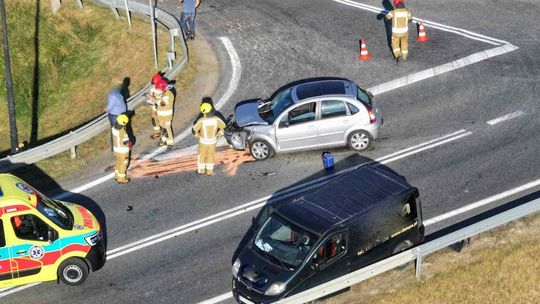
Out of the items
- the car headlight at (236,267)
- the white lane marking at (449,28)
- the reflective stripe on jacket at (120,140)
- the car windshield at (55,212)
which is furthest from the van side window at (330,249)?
the white lane marking at (449,28)

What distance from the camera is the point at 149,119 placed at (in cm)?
2308

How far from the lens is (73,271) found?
16703 mm

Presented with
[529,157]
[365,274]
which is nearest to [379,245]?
[365,274]

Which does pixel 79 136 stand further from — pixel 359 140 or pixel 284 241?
pixel 284 241

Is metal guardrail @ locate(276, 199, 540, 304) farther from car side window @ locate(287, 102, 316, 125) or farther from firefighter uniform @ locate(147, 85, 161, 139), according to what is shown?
firefighter uniform @ locate(147, 85, 161, 139)

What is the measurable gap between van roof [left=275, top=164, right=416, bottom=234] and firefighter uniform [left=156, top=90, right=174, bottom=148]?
245 inches

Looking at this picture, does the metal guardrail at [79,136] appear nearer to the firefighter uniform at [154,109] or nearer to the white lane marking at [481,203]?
the firefighter uniform at [154,109]

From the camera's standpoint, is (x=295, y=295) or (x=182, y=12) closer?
(x=295, y=295)

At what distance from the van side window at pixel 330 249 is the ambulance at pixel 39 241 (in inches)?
187

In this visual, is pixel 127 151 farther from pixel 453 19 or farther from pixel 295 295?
pixel 453 19

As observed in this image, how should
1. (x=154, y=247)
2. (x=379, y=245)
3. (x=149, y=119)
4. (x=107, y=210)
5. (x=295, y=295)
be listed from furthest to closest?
(x=149, y=119)
(x=107, y=210)
(x=154, y=247)
(x=379, y=245)
(x=295, y=295)

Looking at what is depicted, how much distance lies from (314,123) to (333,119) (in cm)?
48

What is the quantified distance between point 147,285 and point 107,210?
3.23 meters

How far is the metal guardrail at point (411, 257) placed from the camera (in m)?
15.0
